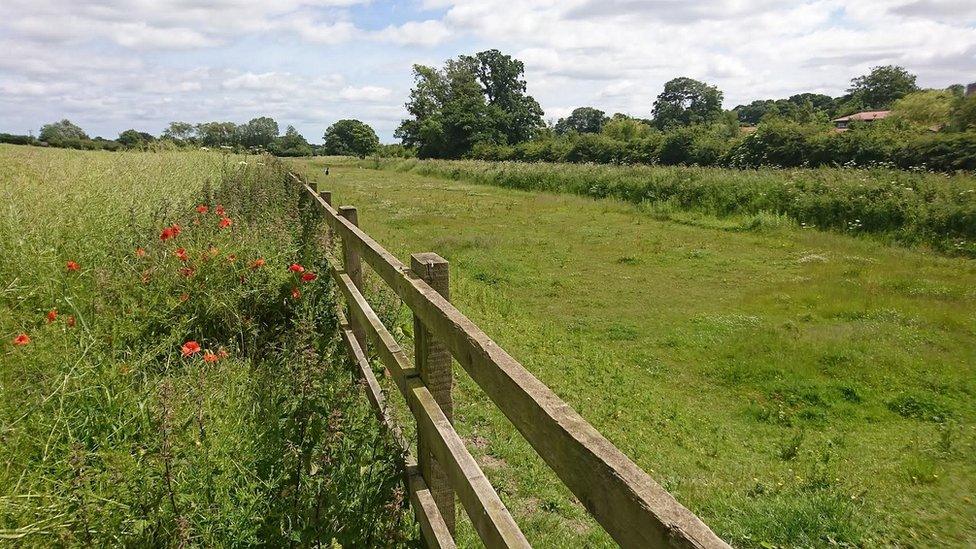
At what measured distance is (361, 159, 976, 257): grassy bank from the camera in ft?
43.5

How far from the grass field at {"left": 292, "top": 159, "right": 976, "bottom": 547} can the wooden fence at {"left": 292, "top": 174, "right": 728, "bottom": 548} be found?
1.48 m

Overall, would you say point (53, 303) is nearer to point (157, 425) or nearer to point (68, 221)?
point (68, 221)

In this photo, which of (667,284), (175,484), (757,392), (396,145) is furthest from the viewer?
(396,145)

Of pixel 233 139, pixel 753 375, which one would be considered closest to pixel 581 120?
pixel 233 139

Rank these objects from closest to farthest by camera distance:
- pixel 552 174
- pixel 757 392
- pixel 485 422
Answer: pixel 485 422
pixel 757 392
pixel 552 174

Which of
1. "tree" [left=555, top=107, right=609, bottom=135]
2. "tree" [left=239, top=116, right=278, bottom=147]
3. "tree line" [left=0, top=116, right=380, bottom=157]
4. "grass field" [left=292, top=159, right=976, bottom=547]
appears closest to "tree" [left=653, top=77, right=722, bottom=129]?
"tree" [left=555, top=107, right=609, bottom=135]

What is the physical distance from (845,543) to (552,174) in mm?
25555

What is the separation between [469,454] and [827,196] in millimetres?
16907

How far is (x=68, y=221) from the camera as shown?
215 inches

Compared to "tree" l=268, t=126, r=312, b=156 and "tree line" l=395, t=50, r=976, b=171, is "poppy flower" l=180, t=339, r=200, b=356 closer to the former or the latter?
"tree line" l=395, t=50, r=976, b=171

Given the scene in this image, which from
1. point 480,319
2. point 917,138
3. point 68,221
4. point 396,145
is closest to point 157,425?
point 68,221

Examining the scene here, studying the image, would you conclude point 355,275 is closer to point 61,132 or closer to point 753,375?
point 753,375

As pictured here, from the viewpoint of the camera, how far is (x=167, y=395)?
8.46 ft

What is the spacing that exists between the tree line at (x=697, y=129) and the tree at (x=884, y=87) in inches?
5.1
